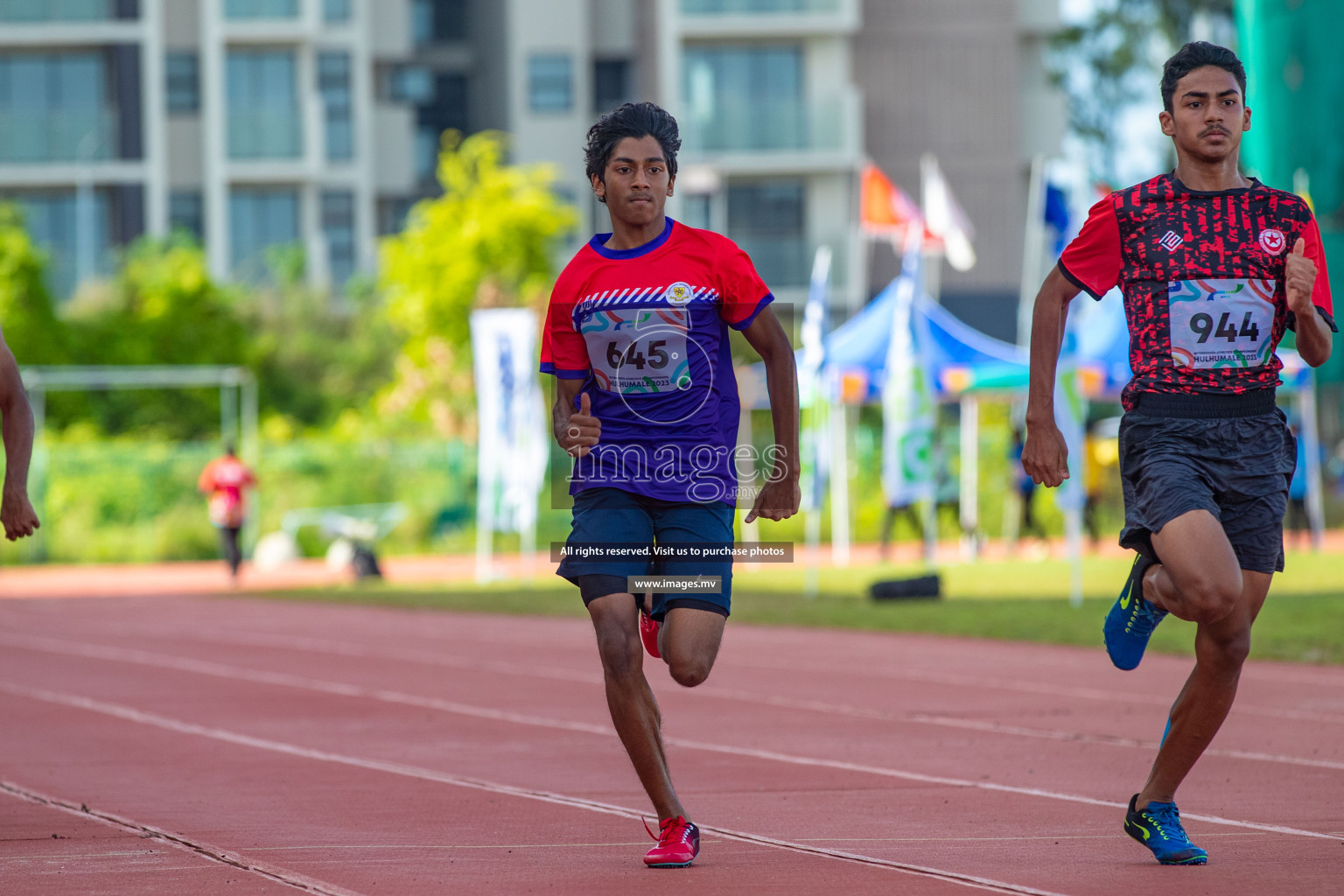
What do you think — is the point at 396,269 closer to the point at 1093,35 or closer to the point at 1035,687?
the point at 1093,35

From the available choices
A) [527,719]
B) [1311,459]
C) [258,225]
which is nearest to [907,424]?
[1311,459]

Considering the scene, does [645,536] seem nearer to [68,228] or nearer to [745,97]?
[745,97]

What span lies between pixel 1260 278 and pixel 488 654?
379 inches

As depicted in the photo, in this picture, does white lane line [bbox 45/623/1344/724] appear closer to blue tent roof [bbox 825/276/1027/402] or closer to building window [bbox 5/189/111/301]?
blue tent roof [bbox 825/276/1027/402]

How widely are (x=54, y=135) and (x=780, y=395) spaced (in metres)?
40.4

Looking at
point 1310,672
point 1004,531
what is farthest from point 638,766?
point 1004,531

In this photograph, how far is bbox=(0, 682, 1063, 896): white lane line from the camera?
18.0ft

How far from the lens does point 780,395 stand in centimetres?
597

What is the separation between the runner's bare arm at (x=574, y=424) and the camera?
225 inches

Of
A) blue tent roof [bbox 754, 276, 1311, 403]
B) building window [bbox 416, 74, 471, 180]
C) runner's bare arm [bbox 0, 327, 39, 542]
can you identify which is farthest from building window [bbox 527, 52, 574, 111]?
runner's bare arm [bbox 0, 327, 39, 542]

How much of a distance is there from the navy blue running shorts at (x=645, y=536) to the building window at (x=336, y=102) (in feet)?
138

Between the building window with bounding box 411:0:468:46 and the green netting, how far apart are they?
126ft

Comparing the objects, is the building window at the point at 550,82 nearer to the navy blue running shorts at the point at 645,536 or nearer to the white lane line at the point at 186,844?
the white lane line at the point at 186,844

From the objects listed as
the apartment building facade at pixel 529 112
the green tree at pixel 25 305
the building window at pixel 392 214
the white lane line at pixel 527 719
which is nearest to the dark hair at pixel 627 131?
the white lane line at pixel 527 719
